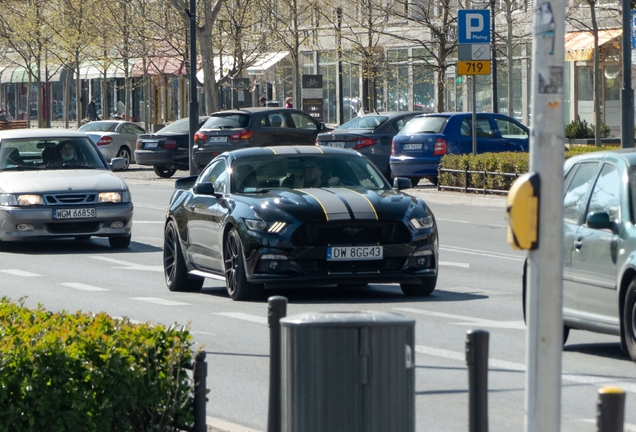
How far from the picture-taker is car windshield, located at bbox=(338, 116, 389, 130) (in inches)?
1190

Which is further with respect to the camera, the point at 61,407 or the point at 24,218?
the point at 24,218

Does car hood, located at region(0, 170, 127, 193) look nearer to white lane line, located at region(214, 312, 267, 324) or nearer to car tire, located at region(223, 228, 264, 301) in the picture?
car tire, located at region(223, 228, 264, 301)

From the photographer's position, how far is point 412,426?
5.03 meters

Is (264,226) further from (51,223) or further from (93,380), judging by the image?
(93,380)

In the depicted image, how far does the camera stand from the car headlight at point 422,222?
12250 millimetres

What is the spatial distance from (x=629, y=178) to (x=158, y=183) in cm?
2637

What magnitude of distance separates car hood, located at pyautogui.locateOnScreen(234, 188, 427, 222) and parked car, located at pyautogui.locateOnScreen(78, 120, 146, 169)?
95.2ft

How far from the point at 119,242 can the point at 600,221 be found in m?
10.4

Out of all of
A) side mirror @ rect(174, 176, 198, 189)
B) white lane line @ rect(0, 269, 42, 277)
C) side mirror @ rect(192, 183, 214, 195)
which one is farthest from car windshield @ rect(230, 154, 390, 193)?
white lane line @ rect(0, 269, 42, 277)

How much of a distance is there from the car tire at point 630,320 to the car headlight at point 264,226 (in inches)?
159

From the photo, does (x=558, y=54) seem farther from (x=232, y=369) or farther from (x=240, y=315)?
(x=240, y=315)

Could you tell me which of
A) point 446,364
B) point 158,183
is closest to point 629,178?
point 446,364

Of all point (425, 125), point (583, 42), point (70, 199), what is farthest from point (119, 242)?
point (583, 42)

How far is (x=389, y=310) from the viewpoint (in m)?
11.7
